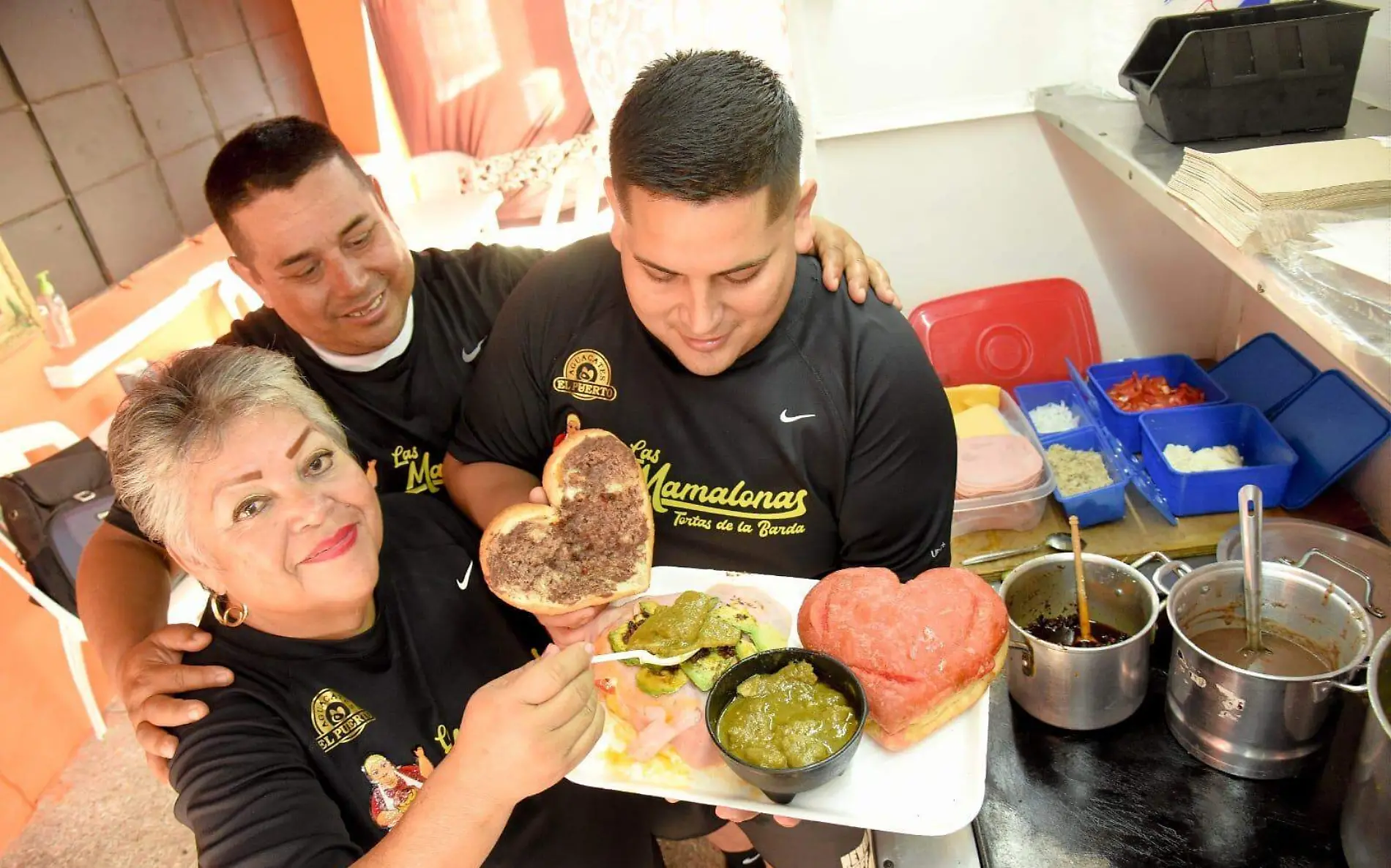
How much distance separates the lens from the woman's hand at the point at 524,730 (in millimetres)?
1559

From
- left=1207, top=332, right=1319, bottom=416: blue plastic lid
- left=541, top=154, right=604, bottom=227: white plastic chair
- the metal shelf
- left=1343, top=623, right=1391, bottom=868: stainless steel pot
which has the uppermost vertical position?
the metal shelf

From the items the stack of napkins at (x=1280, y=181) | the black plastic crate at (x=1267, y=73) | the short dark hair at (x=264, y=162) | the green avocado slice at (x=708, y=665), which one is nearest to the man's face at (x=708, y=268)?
the green avocado slice at (x=708, y=665)

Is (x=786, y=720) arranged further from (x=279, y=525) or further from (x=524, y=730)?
(x=279, y=525)

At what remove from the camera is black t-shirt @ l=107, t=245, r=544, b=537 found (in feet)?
8.84

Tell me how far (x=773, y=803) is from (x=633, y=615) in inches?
22.1

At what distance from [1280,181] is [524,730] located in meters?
2.13

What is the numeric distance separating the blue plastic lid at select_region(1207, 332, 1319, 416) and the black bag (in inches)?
187

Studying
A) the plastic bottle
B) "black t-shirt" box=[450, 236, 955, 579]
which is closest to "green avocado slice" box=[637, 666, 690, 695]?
"black t-shirt" box=[450, 236, 955, 579]

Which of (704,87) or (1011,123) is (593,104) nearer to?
(1011,123)

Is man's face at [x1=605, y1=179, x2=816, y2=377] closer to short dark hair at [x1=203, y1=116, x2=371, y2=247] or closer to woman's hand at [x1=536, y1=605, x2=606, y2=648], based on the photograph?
woman's hand at [x1=536, y1=605, x2=606, y2=648]

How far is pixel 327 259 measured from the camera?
2.57 metres

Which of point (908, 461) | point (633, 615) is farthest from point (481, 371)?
point (908, 461)

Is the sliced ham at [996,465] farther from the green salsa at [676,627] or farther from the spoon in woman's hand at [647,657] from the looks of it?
the spoon in woman's hand at [647,657]

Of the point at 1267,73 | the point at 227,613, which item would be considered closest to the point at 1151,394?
the point at 1267,73
